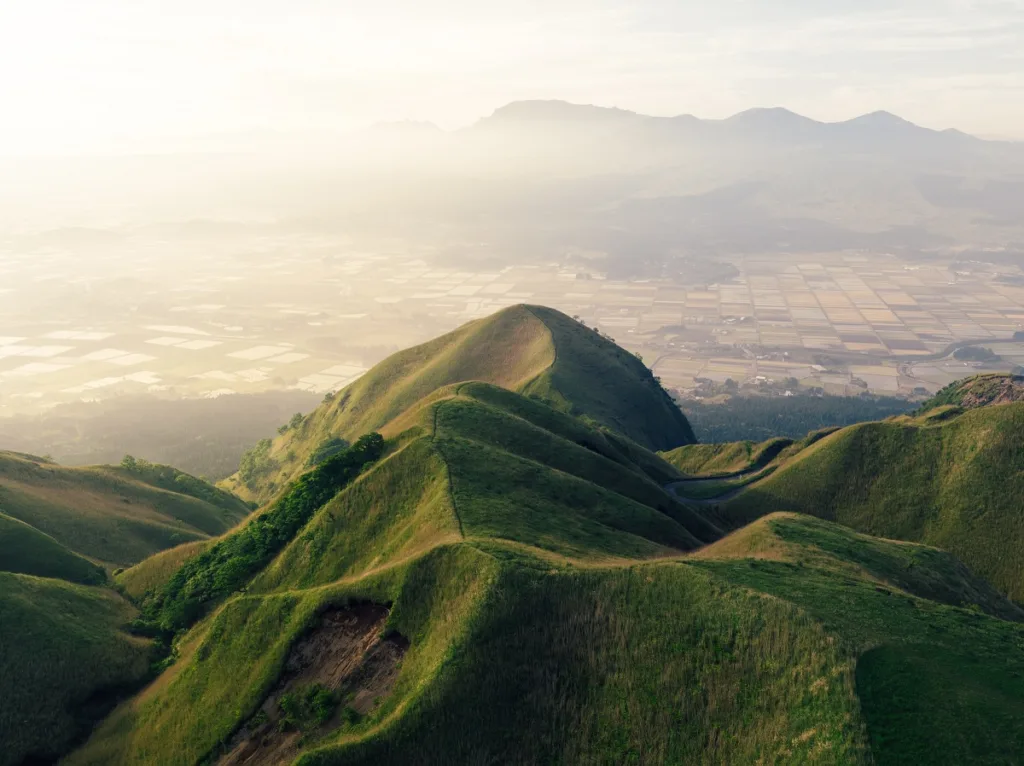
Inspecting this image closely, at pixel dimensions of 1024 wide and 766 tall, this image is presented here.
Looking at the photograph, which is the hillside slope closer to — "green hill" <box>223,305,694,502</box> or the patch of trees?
the patch of trees

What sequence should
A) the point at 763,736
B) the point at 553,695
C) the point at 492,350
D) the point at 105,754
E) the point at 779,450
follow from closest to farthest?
the point at 763,736 < the point at 553,695 < the point at 105,754 < the point at 779,450 < the point at 492,350

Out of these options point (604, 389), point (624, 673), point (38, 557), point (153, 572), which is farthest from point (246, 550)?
point (604, 389)

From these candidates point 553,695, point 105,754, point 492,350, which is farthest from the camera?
point 492,350

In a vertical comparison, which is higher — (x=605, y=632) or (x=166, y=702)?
(x=605, y=632)

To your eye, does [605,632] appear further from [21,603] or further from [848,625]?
[21,603]

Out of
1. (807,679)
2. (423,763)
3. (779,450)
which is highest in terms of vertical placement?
(807,679)

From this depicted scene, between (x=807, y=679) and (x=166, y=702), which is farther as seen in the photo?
(x=166, y=702)

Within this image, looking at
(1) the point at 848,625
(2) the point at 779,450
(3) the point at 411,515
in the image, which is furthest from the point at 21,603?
(2) the point at 779,450
